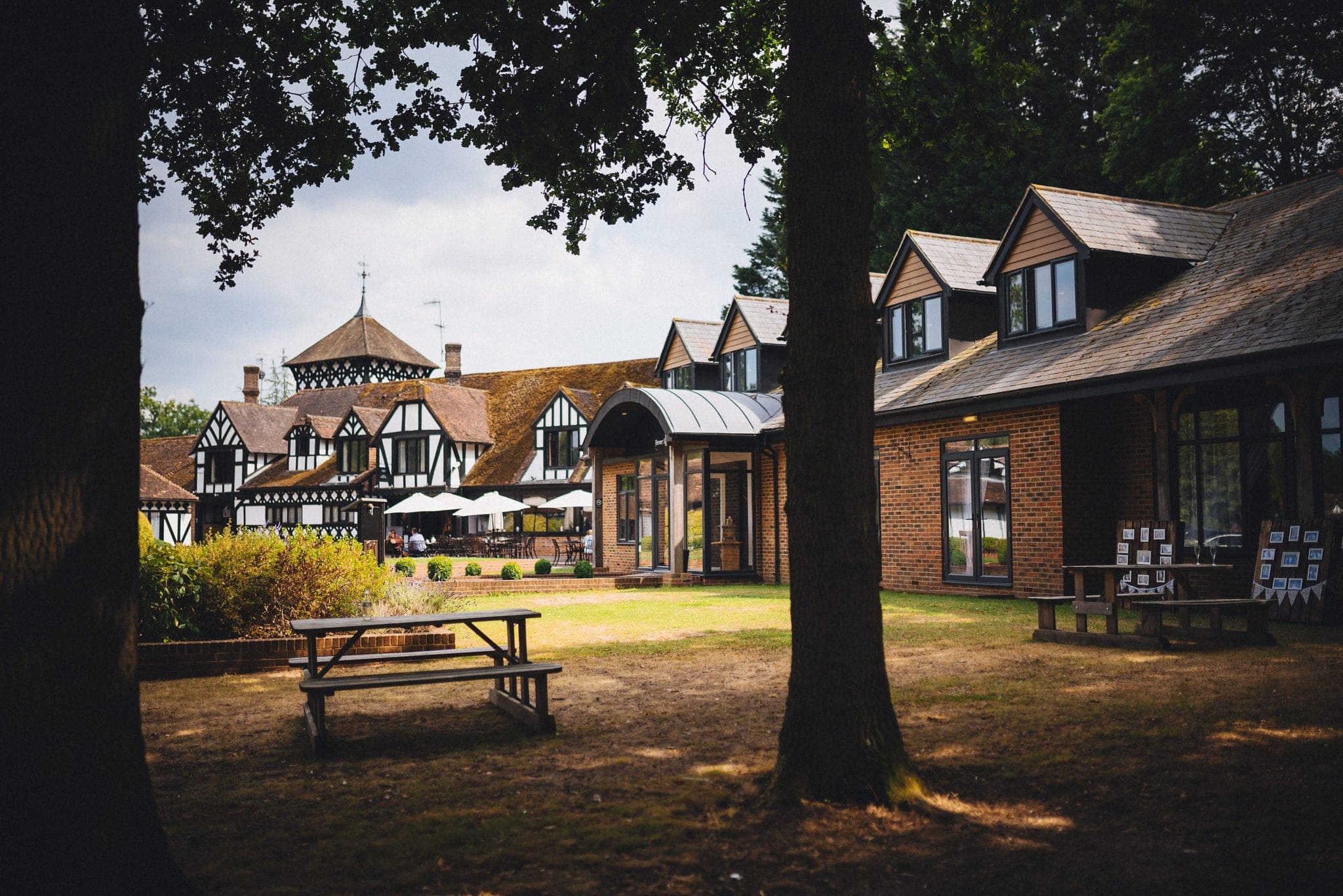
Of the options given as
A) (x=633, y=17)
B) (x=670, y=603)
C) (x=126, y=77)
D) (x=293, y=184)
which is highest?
(x=633, y=17)

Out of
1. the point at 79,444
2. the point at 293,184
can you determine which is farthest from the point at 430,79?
the point at 79,444

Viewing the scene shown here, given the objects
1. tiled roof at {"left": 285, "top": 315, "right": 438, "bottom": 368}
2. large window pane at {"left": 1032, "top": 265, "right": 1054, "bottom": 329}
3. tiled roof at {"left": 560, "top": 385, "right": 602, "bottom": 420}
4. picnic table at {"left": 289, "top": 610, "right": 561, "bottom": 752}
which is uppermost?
tiled roof at {"left": 285, "top": 315, "right": 438, "bottom": 368}

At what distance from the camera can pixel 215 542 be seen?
36.9 feet

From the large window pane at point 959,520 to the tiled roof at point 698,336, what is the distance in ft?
40.3

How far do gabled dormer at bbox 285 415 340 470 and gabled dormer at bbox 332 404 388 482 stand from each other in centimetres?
234

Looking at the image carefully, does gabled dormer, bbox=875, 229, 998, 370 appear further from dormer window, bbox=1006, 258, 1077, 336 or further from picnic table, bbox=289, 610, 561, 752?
picnic table, bbox=289, 610, 561, 752

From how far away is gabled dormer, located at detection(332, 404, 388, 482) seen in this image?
45531 millimetres

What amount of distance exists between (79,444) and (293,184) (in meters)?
5.99

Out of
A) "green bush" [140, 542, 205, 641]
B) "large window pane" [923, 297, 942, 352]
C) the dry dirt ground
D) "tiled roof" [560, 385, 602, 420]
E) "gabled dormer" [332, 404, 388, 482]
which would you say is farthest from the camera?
"gabled dormer" [332, 404, 388, 482]

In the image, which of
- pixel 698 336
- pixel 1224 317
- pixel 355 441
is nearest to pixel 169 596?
pixel 1224 317

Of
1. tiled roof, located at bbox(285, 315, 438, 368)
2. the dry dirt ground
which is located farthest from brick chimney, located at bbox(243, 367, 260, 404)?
the dry dirt ground

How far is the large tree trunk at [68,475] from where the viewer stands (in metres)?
3.22

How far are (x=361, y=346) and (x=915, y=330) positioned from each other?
45426 mm

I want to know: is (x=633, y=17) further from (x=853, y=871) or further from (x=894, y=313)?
(x=894, y=313)
